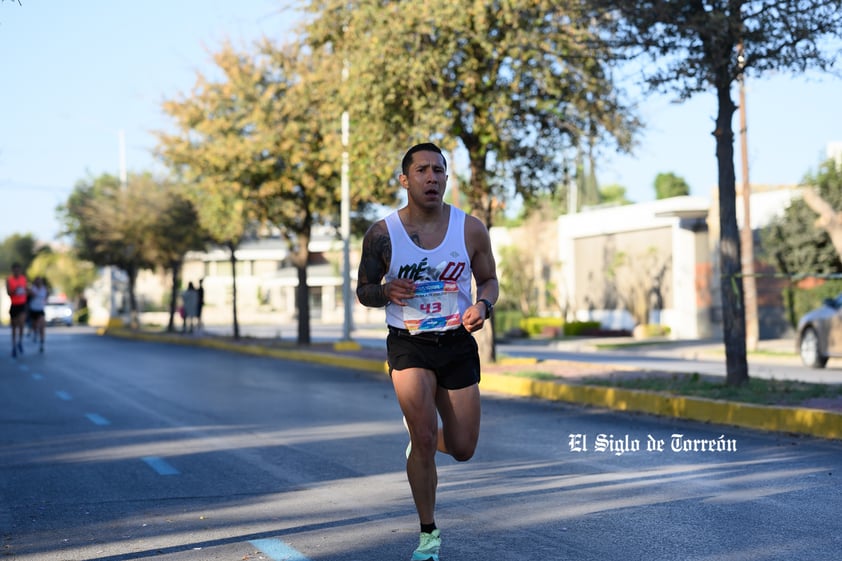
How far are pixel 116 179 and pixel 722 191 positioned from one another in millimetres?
48714

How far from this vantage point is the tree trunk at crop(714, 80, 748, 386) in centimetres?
1438

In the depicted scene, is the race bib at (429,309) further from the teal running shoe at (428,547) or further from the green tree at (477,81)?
the green tree at (477,81)

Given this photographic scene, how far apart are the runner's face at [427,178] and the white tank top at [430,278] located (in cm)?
18

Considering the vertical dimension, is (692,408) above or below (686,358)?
above

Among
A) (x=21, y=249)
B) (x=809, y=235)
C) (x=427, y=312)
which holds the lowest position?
(x=427, y=312)

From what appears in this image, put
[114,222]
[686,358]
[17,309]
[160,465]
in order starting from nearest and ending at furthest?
1. [160,465]
2. [17,309]
3. [686,358]
4. [114,222]

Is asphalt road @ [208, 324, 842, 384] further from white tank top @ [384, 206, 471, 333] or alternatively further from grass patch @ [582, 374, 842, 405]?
white tank top @ [384, 206, 471, 333]

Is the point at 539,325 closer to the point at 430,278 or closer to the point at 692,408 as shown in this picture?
the point at 692,408

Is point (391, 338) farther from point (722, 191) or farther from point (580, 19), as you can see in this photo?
point (580, 19)

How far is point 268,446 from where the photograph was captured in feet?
36.7

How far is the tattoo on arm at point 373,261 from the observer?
6148 mm

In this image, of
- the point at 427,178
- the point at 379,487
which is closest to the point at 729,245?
the point at 379,487

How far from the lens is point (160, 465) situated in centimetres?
1000

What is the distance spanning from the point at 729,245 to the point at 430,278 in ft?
30.0
